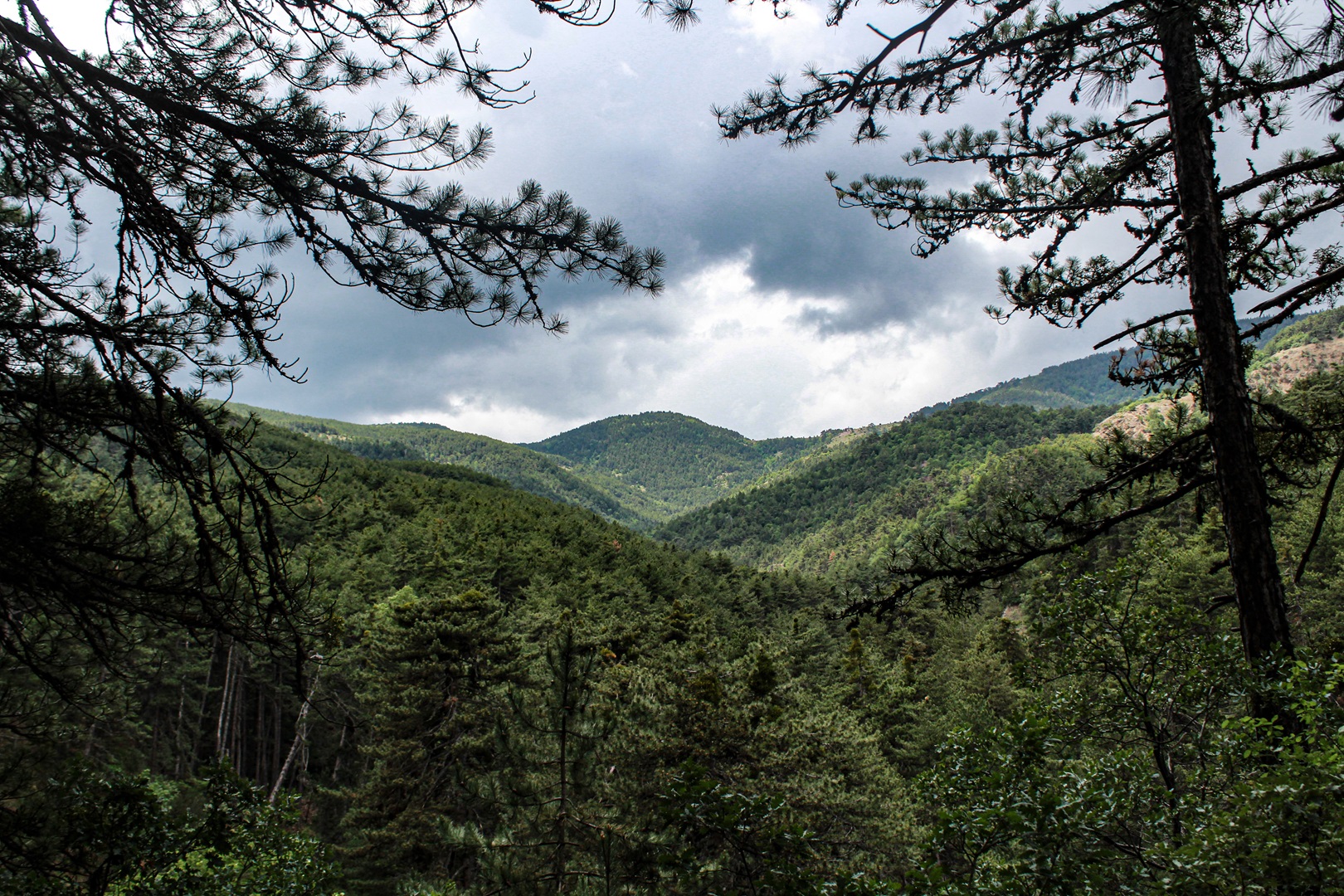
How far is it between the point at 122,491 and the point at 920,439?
149 m

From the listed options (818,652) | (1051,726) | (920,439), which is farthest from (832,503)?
(1051,726)

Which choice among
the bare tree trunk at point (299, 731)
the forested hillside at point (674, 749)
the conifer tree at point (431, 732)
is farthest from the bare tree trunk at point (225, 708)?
the conifer tree at point (431, 732)

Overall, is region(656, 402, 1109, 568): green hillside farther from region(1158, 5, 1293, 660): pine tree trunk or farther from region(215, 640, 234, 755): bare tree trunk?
region(1158, 5, 1293, 660): pine tree trunk

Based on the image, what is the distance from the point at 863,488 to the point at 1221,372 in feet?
455

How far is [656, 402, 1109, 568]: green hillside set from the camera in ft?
366

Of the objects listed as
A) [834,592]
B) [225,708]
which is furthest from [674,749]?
[225,708]

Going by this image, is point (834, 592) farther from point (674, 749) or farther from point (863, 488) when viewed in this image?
point (863, 488)

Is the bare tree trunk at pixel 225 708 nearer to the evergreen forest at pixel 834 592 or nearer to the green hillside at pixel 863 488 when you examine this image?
the evergreen forest at pixel 834 592

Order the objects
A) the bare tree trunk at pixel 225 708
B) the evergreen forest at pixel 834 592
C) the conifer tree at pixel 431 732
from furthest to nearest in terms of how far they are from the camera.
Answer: the bare tree trunk at pixel 225 708 < the conifer tree at pixel 431 732 < the evergreen forest at pixel 834 592

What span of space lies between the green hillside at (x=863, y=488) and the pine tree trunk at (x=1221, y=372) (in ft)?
344

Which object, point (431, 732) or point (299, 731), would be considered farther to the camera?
point (299, 731)

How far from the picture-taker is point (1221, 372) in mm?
3422

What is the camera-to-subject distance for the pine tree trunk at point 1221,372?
3.28 m

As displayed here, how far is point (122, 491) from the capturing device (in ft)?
9.65
